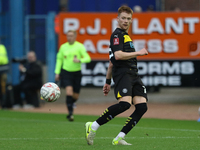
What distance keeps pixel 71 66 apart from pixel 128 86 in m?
5.05

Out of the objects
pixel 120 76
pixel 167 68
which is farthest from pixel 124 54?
pixel 167 68

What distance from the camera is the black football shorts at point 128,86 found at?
256 inches

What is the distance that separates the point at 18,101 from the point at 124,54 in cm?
956

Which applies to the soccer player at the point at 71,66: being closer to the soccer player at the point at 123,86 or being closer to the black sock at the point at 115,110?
the soccer player at the point at 123,86

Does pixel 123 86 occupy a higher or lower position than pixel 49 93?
higher

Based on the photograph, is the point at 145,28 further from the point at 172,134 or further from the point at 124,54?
the point at 124,54

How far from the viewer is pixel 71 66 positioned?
37.4 feet

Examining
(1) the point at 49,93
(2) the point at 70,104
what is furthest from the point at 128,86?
(2) the point at 70,104

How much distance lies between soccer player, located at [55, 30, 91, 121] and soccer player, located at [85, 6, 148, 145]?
4.57 metres

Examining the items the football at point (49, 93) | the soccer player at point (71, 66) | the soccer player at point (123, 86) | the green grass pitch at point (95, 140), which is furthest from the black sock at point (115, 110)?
the soccer player at point (71, 66)

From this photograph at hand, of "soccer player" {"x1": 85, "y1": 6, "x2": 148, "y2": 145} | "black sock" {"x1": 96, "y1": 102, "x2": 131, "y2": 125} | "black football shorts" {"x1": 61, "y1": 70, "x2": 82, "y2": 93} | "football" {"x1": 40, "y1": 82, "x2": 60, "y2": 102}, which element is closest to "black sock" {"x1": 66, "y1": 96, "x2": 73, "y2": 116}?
"black football shorts" {"x1": 61, "y1": 70, "x2": 82, "y2": 93}

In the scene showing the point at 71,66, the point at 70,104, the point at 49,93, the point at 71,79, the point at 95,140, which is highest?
the point at 71,66

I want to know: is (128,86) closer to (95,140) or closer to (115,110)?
(115,110)

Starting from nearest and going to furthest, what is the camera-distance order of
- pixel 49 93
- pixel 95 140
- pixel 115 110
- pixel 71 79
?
pixel 115 110, pixel 95 140, pixel 49 93, pixel 71 79
